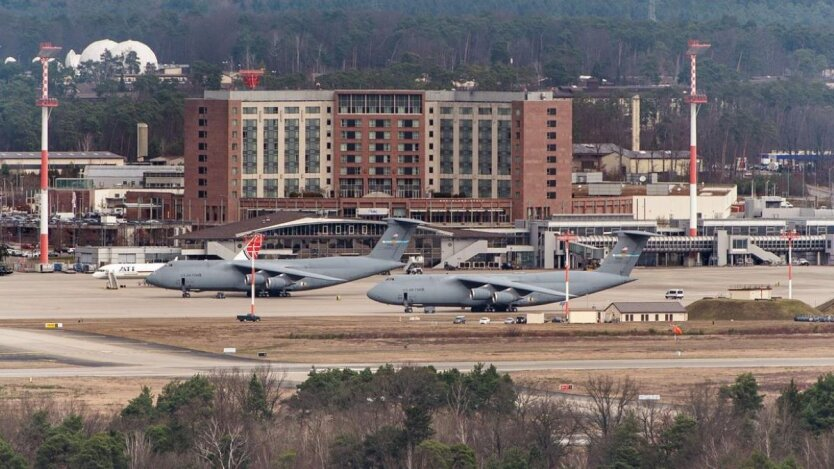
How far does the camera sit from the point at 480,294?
12369cm

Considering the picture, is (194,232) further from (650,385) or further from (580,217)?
(650,385)

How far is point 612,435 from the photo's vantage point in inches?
2591

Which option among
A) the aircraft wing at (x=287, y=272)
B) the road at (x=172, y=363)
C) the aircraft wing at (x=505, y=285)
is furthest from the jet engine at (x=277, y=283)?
the road at (x=172, y=363)

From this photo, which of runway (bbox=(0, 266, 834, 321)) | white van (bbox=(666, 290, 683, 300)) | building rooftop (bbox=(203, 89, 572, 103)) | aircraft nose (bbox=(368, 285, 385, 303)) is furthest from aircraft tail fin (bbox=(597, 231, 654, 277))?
building rooftop (bbox=(203, 89, 572, 103))

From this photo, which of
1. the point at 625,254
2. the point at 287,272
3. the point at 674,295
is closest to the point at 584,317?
the point at 625,254

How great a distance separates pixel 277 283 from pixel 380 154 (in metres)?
56.9

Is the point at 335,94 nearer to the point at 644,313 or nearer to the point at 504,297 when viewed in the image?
the point at 504,297

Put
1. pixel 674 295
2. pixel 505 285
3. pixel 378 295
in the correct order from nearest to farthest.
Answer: pixel 505 285 < pixel 378 295 < pixel 674 295

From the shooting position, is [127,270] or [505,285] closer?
[505,285]

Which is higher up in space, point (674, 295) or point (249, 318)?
point (674, 295)

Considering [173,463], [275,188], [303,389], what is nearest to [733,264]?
[275,188]

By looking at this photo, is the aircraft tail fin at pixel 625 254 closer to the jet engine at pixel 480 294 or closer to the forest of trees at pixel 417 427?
the jet engine at pixel 480 294

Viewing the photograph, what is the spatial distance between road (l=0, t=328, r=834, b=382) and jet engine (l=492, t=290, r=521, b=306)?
28127 millimetres

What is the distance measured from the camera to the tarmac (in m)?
91.6
